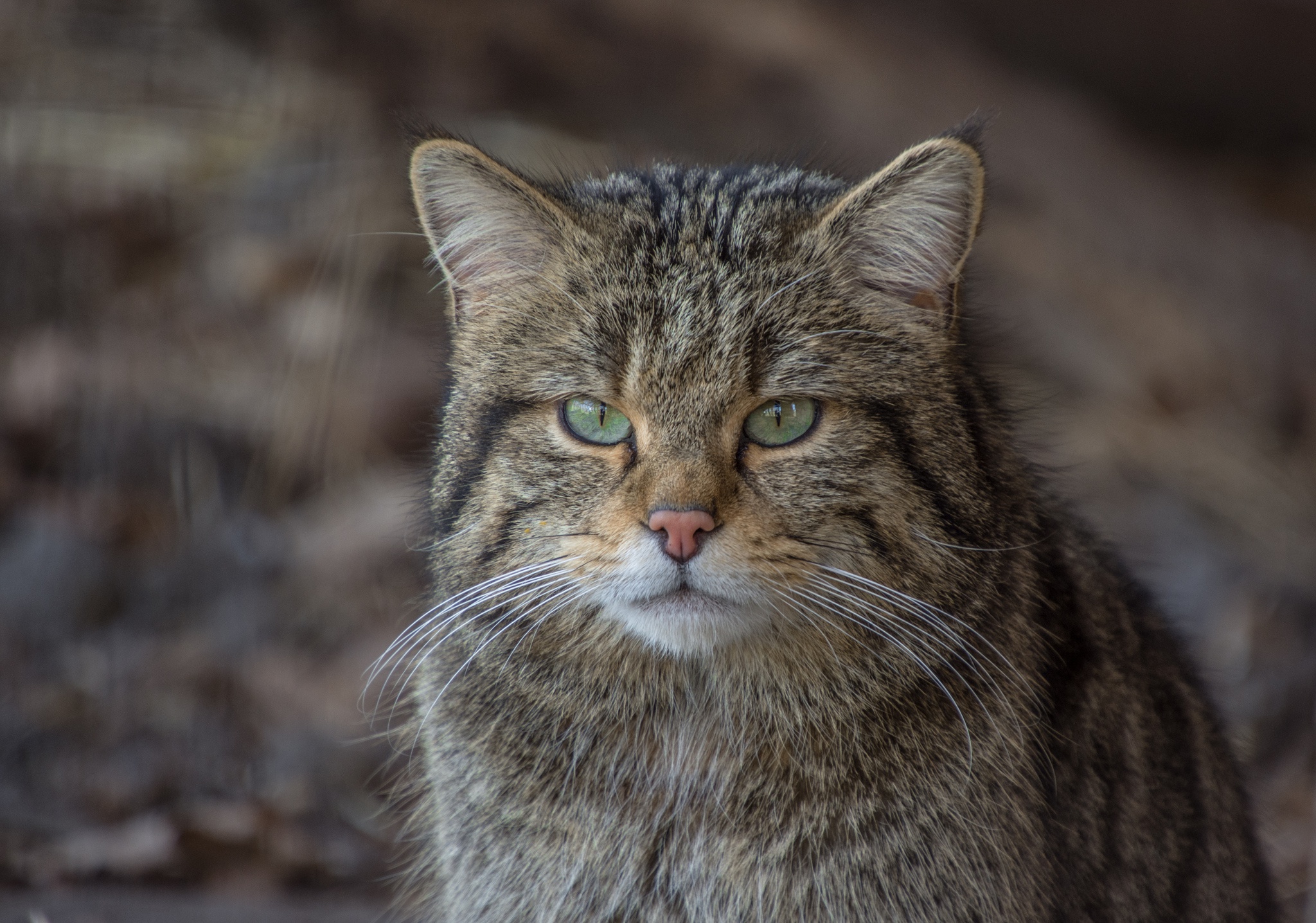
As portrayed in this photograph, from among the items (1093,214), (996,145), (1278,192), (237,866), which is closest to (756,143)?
(996,145)

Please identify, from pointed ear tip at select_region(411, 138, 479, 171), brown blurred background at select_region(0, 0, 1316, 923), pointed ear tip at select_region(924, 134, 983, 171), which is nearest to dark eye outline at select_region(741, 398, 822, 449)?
pointed ear tip at select_region(924, 134, 983, 171)

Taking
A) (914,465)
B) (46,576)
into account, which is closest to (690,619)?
(914,465)

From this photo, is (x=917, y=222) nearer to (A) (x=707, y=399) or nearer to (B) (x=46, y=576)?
(A) (x=707, y=399)

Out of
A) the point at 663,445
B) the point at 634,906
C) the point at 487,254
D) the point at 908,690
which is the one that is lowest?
the point at 634,906

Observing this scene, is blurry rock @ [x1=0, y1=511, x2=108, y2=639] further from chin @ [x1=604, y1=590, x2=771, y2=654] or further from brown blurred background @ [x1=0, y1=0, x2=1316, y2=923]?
chin @ [x1=604, y1=590, x2=771, y2=654]

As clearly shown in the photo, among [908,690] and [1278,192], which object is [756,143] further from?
[908,690]

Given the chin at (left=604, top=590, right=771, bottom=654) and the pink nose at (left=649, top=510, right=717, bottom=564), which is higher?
the pink nose at (left=649, top=510, right=717, bottom=564)
